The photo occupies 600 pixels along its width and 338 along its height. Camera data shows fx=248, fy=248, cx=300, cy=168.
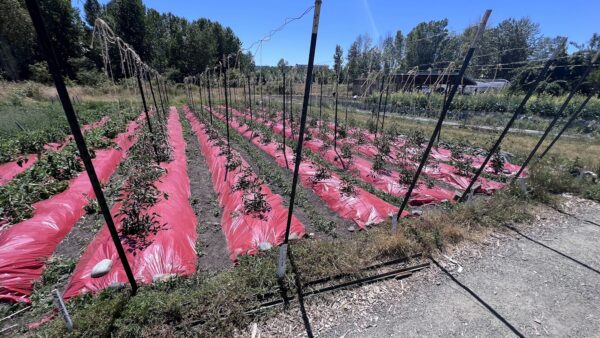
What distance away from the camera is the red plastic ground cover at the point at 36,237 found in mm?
3553

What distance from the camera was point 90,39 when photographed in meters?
34.6

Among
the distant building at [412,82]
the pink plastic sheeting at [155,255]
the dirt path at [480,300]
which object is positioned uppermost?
the distant building at [412,82]

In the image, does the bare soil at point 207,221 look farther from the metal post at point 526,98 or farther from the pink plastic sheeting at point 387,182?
the metal post at point 526,98

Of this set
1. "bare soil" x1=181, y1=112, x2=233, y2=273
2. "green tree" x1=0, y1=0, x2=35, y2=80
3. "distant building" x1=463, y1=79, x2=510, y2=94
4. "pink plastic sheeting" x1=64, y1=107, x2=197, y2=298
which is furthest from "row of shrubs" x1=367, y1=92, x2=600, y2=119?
"green tree" x1=0, y1=0, x2=35, y2=80

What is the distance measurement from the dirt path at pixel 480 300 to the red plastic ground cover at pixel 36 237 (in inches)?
140

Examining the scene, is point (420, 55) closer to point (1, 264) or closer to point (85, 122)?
point (85, 122)

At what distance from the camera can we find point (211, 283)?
3648 millimetres

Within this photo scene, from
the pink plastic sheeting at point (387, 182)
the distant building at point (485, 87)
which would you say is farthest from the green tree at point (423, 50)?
the pink plastic sheeting at point (387, 182)

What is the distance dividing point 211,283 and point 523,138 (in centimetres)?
1838

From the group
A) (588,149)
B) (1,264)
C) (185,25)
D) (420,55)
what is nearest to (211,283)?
(1,264)

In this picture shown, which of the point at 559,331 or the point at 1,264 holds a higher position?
the point at 1,264

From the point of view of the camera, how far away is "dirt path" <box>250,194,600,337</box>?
3242mm

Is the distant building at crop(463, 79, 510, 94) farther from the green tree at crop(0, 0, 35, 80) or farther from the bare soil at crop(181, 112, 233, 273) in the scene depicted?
the green tree at crop(0, 0, 35, 80)

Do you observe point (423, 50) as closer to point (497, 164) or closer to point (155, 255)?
point (497, 164)
